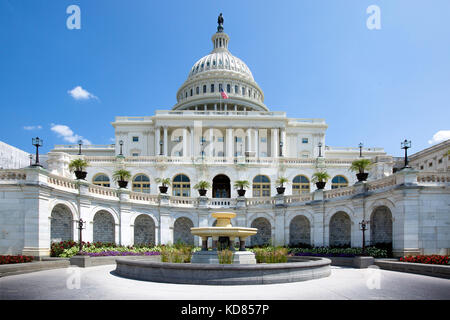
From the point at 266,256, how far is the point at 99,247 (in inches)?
603

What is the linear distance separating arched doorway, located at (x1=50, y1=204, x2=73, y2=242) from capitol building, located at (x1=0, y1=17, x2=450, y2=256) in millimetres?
81

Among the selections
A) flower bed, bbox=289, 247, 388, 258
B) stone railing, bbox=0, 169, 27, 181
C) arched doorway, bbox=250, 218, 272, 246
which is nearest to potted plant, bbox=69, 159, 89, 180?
stone railing, bbox=0, 169, 27, 181

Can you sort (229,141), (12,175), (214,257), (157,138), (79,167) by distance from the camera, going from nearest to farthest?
(214,257) < (12,175) < (79,167) < (229,141) < (157,138)

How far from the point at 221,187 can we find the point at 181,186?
20.9 feet

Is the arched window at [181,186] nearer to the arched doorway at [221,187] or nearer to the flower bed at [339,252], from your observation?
the arched doorway at [221,187]

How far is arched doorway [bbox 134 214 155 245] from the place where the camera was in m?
33.2

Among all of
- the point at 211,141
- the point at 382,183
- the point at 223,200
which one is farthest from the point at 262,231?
the point at 211,141

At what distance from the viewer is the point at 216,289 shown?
13570 millimetres

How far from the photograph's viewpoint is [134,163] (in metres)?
47.2

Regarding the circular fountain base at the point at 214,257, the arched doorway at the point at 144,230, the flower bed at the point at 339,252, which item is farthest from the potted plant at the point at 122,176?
the flower bed at the point at 339,252

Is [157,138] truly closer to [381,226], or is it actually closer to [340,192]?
[340,192]

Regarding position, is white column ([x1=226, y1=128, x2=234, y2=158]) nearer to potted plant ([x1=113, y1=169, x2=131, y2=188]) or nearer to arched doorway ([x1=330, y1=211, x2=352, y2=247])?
potted plant ([x1=113, y1=169, x2=131, y2=188])

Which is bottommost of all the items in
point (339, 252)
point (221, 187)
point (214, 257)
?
point (339, 252)
